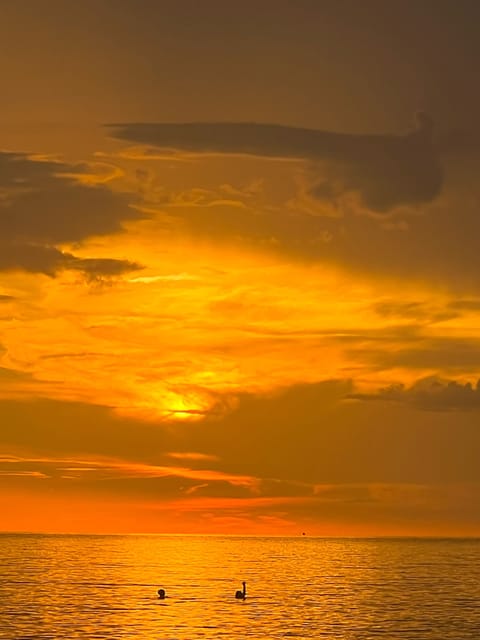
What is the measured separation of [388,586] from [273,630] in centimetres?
7026

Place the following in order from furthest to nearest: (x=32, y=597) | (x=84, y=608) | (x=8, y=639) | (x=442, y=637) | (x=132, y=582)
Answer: (x=132, y=582) < (x=32, y=597) < (x=84, y=608) < (x=442, y=637) < (x=8, y=639)

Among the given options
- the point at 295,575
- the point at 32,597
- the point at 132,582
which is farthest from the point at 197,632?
the point at 295,575

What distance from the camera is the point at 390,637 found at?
9906cm

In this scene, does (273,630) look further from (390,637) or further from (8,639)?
(8,639)

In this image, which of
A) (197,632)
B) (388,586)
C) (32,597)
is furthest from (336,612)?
(388,586)

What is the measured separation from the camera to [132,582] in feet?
545

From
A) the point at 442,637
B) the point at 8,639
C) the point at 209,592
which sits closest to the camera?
the point at 8,639

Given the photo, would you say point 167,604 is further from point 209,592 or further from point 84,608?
point 209,592

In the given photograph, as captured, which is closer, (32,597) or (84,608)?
(84,608)

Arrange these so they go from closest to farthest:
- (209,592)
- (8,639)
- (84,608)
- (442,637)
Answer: (8,639), (442,637), (84,608), (209,592)

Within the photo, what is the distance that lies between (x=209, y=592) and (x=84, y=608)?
27294 mm

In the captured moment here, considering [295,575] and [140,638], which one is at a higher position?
[295,575]

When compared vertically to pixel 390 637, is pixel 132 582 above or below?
above

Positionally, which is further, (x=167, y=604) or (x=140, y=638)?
(x=167, y=604)
